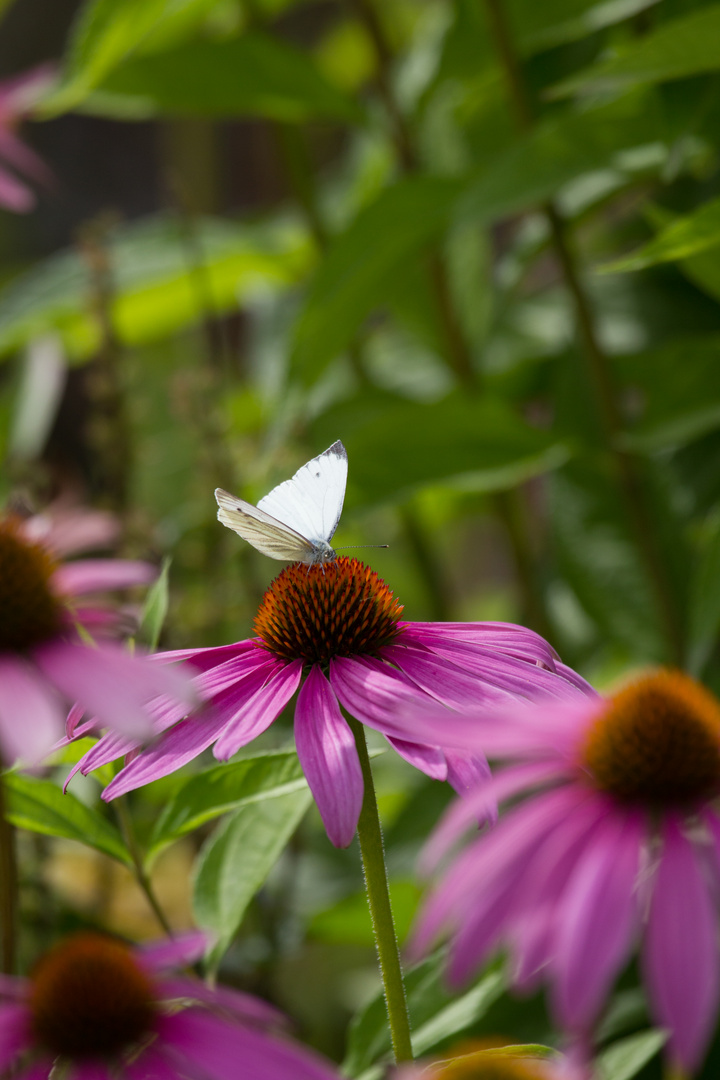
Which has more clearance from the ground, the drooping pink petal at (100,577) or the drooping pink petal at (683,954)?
the drooping pink petal at (100,577)

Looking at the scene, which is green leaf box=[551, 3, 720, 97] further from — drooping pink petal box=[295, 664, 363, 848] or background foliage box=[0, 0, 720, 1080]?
drooping pink petal box=[295, 664, 363, 848]

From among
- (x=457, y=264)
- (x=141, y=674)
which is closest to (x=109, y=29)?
(x=457, y=264)

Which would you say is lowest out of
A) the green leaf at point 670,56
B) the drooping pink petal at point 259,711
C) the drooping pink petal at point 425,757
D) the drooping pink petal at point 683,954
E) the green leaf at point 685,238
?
the drooping pink petal at point 683,954

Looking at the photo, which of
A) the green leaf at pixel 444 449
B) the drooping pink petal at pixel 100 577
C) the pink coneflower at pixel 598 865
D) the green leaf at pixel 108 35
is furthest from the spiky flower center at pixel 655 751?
the green leaf at pixel 108 35

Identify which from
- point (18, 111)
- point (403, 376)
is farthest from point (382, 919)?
point (403, 376)

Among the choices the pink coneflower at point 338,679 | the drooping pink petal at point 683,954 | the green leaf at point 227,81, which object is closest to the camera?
the drooping pink petal at point 683,954

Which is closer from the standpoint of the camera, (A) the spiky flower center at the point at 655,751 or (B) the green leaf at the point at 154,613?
(A) the spiky flower center at the point at 655,751

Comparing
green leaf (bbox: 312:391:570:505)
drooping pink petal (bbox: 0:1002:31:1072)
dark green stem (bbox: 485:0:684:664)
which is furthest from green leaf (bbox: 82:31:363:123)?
drooping pink petal (bbox: 0:1002:31:1072)

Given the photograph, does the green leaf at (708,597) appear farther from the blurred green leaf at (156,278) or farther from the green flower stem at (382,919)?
the blurred green leaf at (156,278)
